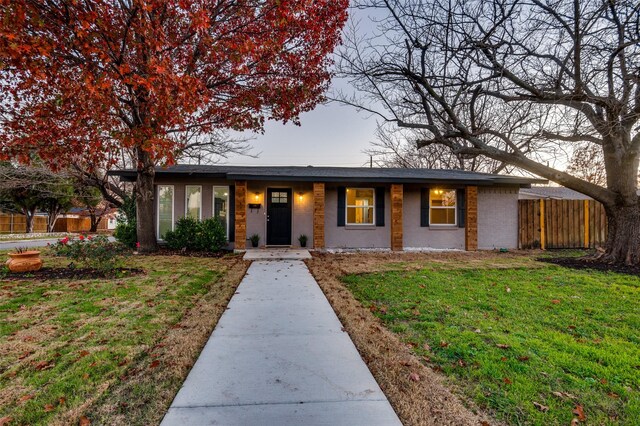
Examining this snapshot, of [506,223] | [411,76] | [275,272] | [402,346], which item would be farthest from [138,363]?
[506,223]

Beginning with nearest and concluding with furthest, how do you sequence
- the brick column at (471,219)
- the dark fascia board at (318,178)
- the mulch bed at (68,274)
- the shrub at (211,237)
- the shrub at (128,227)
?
the mulch bed at (68,274), the dark fascia board at (318,178), the shrub at (211,237), the shrub at (128,227), the brick column at (471,219)

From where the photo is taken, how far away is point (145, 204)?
9.34 metres

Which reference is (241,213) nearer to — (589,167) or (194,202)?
(194,202)

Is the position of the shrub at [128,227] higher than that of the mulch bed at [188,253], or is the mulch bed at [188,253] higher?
the shrub at [128,227]

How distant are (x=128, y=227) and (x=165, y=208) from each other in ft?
4.35

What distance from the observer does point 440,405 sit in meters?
2.06

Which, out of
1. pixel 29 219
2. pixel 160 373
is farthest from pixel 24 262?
pixel 29 219

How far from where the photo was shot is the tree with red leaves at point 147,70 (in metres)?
5.63

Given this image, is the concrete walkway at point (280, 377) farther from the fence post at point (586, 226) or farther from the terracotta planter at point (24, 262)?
the fence post at point (586, 226)

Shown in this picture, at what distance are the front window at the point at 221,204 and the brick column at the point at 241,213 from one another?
105 centimetres

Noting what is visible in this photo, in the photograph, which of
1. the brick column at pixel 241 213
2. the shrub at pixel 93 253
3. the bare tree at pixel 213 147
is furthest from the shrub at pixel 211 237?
the bare tree at pixel 213 147

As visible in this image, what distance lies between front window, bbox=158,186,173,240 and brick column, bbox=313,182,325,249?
507 cm

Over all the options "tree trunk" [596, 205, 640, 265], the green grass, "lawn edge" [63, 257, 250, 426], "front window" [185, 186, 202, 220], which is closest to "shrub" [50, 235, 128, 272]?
"lawn edge" [63, 257, 250, 426]

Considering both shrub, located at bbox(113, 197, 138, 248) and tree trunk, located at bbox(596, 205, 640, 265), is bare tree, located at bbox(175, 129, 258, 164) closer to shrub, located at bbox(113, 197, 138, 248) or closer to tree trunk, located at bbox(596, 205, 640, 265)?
shrub, located at bbox(113, 197, 138, 248)
